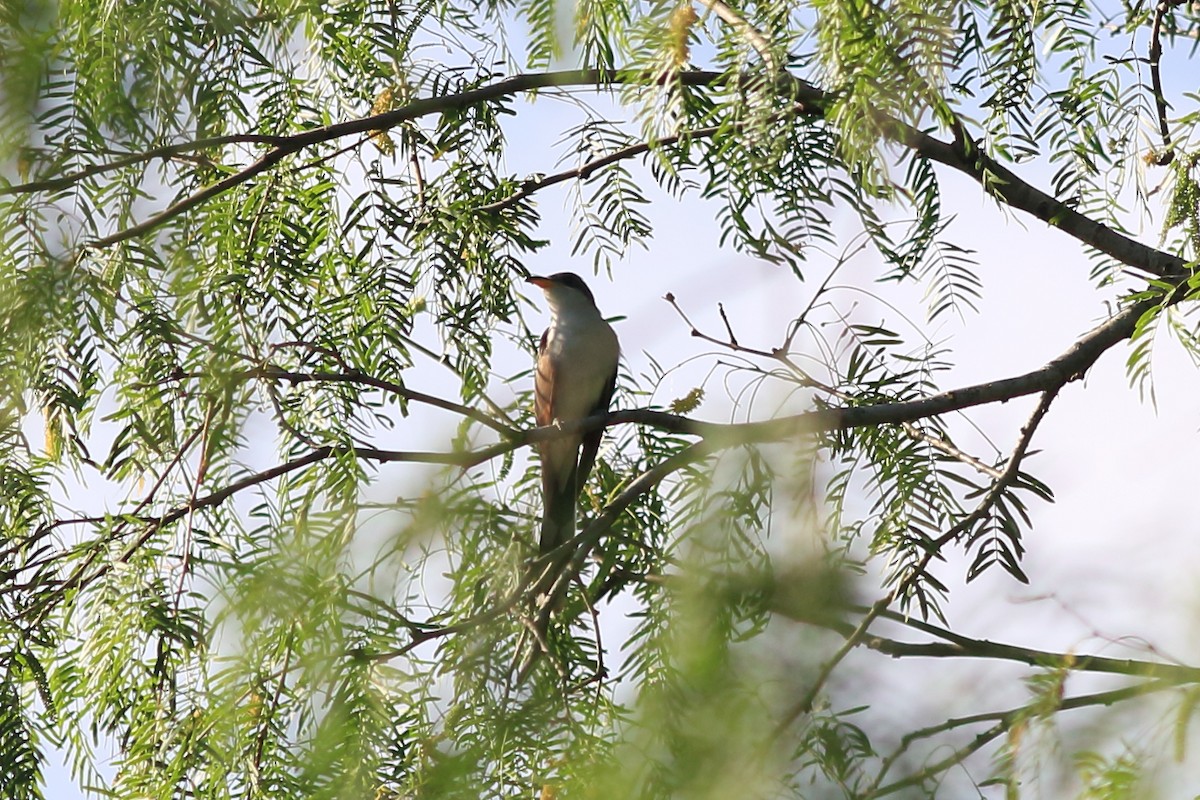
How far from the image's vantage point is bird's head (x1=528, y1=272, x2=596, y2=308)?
5.89 m

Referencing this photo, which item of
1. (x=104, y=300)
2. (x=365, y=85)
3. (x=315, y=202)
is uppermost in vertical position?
(x=365, y=85)

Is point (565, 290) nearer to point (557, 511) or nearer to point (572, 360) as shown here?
point (572, 360)

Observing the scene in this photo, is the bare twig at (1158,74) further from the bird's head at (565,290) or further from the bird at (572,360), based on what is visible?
the bird's head at (565,290)

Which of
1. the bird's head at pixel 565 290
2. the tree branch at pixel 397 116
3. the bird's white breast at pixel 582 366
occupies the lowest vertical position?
the tree branch at pixel 397 116

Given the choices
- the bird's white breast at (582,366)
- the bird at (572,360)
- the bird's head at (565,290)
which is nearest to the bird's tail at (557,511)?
the bird at (572,360)

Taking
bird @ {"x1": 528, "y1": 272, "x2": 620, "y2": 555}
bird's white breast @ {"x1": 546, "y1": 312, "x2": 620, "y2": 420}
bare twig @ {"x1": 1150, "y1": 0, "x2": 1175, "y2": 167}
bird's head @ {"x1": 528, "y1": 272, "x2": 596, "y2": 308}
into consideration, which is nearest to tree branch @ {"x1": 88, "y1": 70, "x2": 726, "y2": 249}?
bare twig @ {"x1": 1150, "y1": 0, "x2": 1175, "y2": 167}

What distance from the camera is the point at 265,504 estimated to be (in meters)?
2.46

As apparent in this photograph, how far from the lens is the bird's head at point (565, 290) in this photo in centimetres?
589

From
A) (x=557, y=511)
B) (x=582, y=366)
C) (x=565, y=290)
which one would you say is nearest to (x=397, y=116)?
(x=557, y=511)

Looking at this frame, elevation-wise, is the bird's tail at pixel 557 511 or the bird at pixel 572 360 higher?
the bird at pixel 572 360

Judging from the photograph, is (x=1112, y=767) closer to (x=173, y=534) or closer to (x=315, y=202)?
(x=173, y=534)

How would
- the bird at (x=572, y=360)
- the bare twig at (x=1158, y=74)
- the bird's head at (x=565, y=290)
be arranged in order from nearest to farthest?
the bare twig at (x=1158, y=74), the bird at (x=572, y=360), the bird's head at (x=565, y=290)

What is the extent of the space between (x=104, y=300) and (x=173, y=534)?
0.72m

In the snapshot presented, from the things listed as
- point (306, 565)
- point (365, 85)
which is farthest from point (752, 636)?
point (365, 85)
